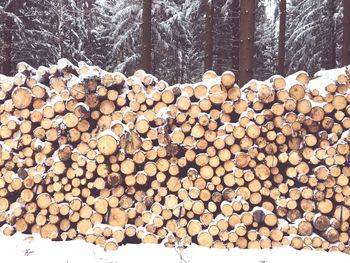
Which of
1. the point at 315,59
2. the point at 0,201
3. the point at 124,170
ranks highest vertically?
the point at 315,59

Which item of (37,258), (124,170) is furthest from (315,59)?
(37,258)

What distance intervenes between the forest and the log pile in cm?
609

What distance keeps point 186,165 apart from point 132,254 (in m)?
1.22

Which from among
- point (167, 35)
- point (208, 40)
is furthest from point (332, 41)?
point (167, 35)

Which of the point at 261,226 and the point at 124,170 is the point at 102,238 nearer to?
the point at 124,170

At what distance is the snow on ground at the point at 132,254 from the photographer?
161 inches

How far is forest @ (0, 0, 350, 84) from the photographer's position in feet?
39.0

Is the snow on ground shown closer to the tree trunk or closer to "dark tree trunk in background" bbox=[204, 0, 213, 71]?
"dark tree trunk in background" bbox=[204, 0, 213, 71]

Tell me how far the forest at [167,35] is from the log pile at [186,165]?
20.0ft

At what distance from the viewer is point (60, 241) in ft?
14.9

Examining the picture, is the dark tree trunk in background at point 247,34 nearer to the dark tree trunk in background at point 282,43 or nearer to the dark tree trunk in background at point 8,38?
the dark tree trunk in background at point 282,43

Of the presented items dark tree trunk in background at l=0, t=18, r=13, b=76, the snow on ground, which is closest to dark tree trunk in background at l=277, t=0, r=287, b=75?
dark tree trunk in background at l=0, t=18, r=13, b=76

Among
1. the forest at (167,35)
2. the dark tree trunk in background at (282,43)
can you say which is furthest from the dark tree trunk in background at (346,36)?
the dark tree trunk in background at (282,43)

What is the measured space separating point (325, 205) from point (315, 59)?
1317cm
